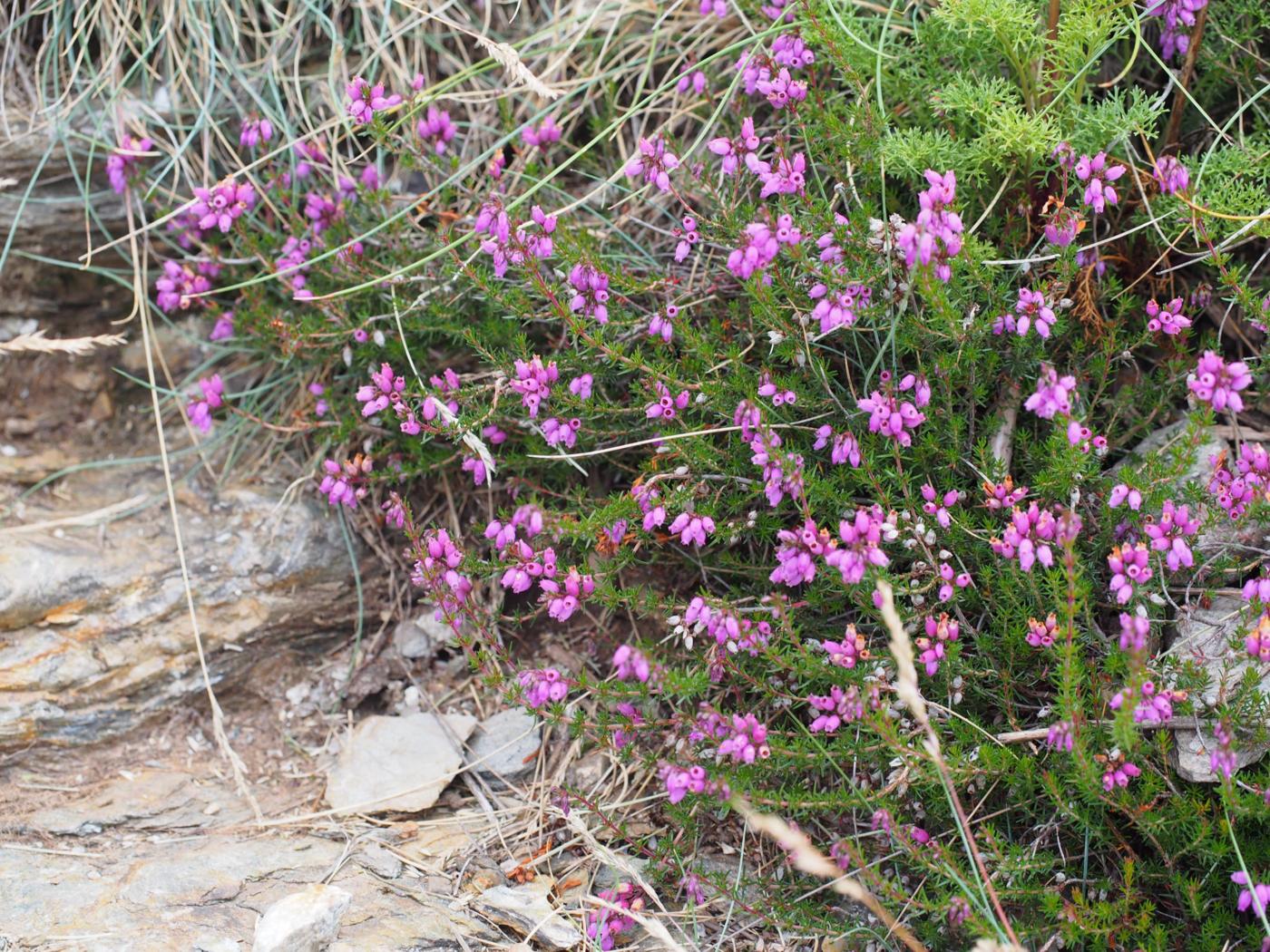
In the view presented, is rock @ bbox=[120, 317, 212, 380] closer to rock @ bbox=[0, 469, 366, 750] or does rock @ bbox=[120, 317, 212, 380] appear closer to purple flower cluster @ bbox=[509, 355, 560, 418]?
rock @ bbox=[0, 469, 366, 750]

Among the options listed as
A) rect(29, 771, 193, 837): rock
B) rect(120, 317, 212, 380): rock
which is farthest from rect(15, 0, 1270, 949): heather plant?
rect(29, 771, 193, 837): rock

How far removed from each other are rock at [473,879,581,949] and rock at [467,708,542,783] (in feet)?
2.05

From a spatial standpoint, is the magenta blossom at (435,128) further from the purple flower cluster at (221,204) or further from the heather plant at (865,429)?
the purple flower cluster at (221,204)

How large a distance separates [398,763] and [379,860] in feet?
1.78

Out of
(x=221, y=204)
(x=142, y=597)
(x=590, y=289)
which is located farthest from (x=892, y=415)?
(x=142, y=597)

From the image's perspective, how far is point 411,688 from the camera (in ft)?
15.2

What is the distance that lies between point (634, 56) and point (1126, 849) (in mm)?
3877

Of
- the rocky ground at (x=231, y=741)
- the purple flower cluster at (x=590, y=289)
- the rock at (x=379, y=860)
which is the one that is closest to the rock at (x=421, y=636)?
the rocky ground at (x=231, y=741)

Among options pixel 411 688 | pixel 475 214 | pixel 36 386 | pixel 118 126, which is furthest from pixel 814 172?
pixel 36 386

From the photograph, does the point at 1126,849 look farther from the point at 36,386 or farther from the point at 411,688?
the point at 36,386

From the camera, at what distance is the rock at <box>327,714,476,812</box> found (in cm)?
412

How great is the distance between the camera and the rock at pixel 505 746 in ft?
13.8

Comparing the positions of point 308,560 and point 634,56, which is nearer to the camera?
point 308,560

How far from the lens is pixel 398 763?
4270 millimetres
